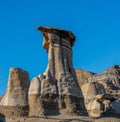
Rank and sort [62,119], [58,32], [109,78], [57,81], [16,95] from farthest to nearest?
[109,78] < [58,32] < [57,81] < [16,95] < [62,119]

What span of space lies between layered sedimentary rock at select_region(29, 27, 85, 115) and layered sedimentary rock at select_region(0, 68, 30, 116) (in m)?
0.63

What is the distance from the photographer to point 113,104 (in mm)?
31000

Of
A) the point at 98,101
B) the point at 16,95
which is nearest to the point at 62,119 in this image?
the point at 16,95

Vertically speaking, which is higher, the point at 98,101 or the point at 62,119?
the point at 98,101

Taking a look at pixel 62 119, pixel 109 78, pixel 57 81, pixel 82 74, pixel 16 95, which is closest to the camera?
pixel 62 119

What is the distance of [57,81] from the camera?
27.3 meters

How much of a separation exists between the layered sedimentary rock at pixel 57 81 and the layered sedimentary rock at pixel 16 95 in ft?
2.07

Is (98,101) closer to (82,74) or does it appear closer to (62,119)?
(62,119)

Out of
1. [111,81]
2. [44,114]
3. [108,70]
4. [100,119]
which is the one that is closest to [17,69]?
[44,114]

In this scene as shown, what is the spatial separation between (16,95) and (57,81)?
3.26m

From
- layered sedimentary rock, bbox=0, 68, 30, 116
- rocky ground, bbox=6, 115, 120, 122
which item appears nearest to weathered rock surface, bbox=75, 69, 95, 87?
layered sedimentary rock, bbox=0, 68, 30, 116

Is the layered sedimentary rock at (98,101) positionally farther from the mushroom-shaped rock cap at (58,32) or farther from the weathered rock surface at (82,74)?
the weathered rock surface at (82,74)

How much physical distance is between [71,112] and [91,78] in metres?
44.8

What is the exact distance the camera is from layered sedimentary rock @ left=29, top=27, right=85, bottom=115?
25969mm
